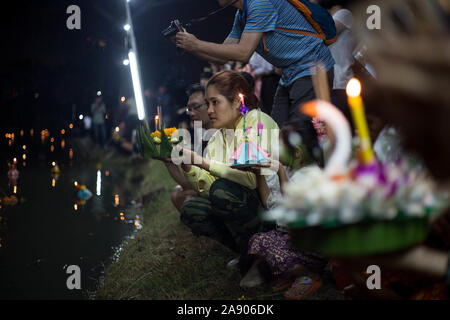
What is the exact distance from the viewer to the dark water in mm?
3445

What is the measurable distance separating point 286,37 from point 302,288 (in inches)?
65.2

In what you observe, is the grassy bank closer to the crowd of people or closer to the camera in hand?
the crowd of people

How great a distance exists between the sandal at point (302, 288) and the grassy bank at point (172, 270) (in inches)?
2.0

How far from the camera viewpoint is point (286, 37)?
9.41 feet

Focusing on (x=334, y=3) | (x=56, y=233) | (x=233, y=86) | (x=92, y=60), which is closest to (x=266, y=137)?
(x=233, y=86)

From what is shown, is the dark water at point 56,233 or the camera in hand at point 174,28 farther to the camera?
the dark water at point 56,233

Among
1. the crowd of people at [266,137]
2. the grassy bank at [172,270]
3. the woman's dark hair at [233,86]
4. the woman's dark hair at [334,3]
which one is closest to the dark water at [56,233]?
the grassy bank at [172,270]

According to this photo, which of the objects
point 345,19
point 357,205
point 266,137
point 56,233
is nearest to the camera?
point 357,205

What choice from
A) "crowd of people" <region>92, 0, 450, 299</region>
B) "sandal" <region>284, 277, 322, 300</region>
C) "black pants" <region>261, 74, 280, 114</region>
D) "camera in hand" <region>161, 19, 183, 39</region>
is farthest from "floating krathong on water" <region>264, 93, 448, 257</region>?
"black pants" <region>261, 74, 280, 114</region>

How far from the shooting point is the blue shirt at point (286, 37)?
2.77 m

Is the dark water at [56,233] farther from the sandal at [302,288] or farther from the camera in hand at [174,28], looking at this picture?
the camera in hand at [174,28]

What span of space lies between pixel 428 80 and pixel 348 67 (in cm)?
280

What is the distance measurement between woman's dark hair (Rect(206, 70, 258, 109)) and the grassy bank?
1.30m

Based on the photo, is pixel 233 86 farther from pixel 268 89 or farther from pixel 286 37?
pixel 268 89
